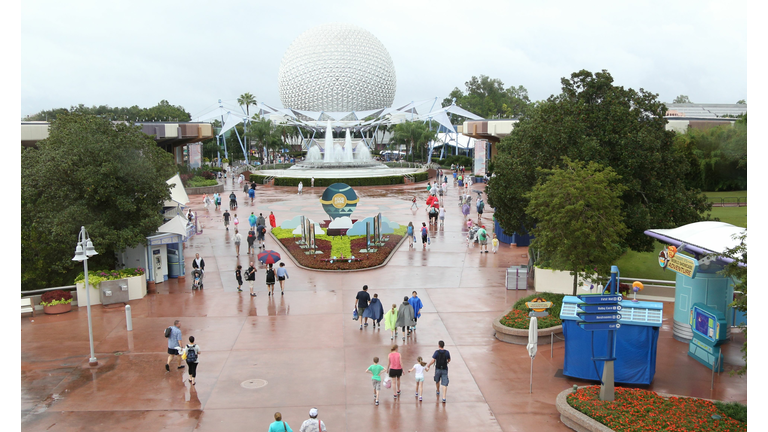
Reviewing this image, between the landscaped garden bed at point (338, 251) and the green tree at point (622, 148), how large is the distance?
577cm

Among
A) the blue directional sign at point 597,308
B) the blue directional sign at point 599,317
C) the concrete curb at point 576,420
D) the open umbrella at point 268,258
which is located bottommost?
the concrete curb at point 576,420

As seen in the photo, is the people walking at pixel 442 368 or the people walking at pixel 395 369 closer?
the people walking at pixel 442 368

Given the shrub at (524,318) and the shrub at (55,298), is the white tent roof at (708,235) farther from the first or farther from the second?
the shrub at (55,298)

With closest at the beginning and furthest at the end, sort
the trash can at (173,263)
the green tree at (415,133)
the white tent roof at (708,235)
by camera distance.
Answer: the white tent roof at (708,235) → the trash can at (173,263) → the green tree at (415,133)

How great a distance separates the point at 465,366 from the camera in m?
12.5

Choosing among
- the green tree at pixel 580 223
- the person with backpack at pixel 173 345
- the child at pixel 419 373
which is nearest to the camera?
the child at pixel 419 373

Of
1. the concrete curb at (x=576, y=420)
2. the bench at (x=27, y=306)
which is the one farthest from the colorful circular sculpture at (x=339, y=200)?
the concrete curb at (x=576, y=420)

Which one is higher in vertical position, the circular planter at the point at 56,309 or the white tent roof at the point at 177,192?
the white tent roof at the point at 177,192

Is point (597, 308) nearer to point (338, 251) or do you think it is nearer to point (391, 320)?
point (391, 320)

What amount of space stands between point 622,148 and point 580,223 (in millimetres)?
5305

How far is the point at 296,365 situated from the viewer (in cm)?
1241

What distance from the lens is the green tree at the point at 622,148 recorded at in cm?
1808

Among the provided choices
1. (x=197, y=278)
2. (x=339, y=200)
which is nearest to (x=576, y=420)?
(x=197, y=278)

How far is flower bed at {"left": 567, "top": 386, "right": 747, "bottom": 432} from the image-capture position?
9.13 metres
